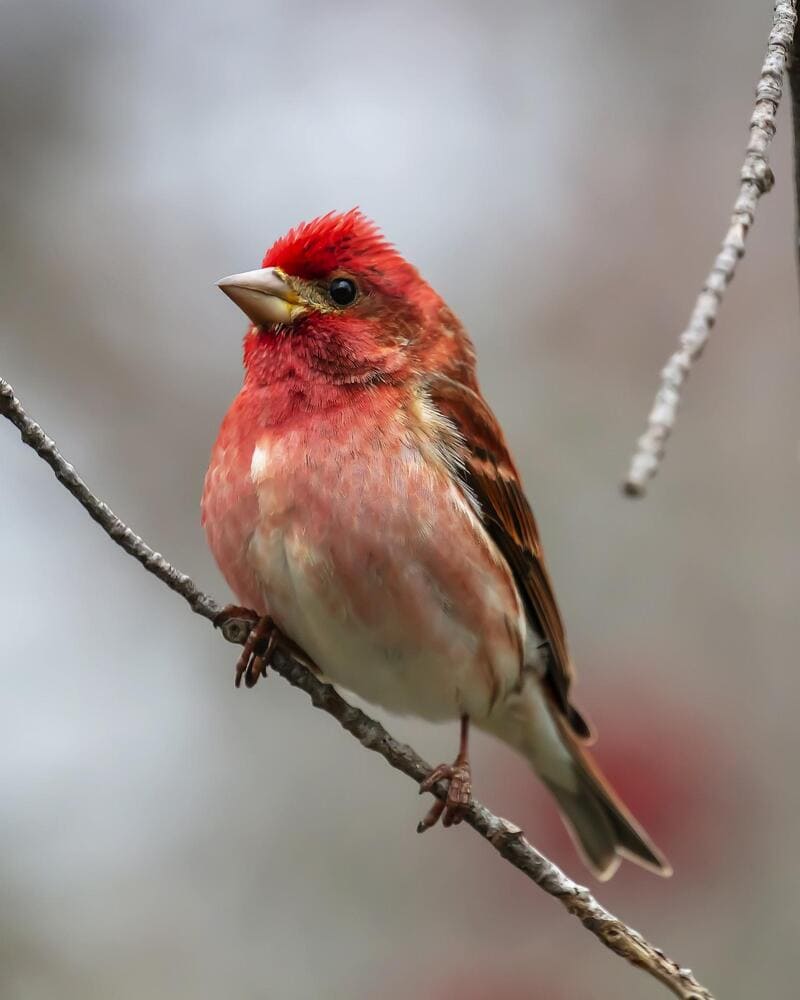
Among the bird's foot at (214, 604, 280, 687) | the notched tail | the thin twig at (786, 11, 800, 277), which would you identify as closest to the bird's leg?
the bird's foot at (214, 604, 280, 687)

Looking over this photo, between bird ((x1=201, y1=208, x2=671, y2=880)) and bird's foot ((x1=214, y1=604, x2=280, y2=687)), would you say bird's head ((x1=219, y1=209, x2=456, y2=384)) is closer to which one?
bird ((x1=201, y1=208, x2=671, y2=880))

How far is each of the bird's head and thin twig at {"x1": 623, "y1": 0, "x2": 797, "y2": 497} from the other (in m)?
2.12

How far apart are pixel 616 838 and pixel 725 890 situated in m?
1.56

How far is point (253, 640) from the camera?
488 cm

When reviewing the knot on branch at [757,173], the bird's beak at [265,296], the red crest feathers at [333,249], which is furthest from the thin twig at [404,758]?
the knot on branch at [757,173]

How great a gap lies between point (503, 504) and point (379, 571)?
0.91 metres

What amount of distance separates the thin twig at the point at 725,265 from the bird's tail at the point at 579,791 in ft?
10.1

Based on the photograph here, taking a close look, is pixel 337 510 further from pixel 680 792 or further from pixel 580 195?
pixel 580 195

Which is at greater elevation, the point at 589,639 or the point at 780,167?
the point at 780,167

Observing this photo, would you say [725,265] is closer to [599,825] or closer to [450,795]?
[450,795]

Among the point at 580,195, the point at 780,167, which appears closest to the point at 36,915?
the point at 580,195

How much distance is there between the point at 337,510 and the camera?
4684 millimetres

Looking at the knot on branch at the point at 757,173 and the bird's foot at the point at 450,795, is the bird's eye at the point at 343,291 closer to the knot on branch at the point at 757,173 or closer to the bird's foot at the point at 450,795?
the bird's foot at the point at 450,795

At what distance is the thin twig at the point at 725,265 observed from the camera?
2.39 m
